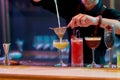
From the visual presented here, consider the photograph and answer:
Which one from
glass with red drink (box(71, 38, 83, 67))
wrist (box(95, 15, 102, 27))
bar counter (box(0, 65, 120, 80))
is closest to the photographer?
bar counter (box(0, 65, 120, 80))

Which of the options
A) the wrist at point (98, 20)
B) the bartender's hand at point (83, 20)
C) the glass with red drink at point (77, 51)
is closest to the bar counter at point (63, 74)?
the glass with red drink at point (77, 51)

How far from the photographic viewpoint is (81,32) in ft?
8.91

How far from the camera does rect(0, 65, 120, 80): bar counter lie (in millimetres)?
1788

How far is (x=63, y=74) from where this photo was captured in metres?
1.87

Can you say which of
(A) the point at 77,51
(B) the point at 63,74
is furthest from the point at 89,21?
(B) the point at 63,74

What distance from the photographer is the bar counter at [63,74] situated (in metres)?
1.79

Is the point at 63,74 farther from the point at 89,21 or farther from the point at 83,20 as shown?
the point at 89,21

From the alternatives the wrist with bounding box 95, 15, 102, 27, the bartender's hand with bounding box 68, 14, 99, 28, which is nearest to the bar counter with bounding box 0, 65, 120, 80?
the bartender's hand with bounding box 68, 14, 99, 28

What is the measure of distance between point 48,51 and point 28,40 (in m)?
0.24

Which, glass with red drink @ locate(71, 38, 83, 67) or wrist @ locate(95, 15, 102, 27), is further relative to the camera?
wrist @ locate(95, 15, 102, 27)

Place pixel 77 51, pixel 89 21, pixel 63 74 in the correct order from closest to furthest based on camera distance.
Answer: pixel 63 74 → pixel 77 51 → pixel 89 21

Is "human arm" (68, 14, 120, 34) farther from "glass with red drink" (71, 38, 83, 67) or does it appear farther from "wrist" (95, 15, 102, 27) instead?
"glass with red drink" (71, 38, 83, 67)

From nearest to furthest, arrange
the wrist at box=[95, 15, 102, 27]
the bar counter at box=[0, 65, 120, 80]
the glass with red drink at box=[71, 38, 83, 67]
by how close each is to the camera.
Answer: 1. the bar counter at box=[0, 65, 120, 80]
2. the glass with red drink at box=[71, 38, 83, 67]
3. the wrist at box=[95, 15, 102, 27]

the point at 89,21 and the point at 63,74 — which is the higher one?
the point at 89,21
